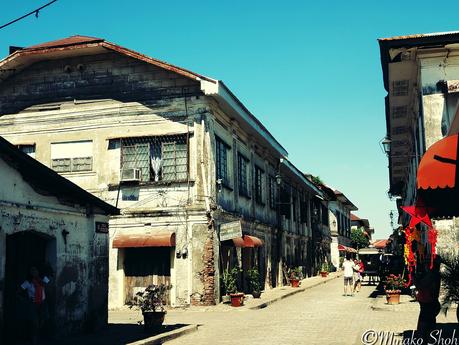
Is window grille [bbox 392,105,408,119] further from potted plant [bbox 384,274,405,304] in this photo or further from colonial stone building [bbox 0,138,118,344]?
colonial stone building [bbox 0,138,118,344]

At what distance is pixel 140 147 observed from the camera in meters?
19.2

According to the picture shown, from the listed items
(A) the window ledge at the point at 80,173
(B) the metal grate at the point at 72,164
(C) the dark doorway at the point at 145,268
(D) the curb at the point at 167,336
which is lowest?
(D) the curb at the point at 167,336

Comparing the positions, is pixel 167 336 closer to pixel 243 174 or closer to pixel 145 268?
pixel 145 268

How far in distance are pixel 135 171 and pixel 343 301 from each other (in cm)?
914

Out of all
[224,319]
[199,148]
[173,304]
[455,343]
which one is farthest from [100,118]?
[455,343]

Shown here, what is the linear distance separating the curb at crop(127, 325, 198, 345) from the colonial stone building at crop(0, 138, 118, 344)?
2088 millimetres

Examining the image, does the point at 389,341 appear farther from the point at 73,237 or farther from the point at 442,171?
the point at 73,237

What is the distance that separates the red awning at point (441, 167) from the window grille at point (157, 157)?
38.7 ft

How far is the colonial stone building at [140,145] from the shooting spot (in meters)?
18.4

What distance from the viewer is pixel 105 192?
64.1ft

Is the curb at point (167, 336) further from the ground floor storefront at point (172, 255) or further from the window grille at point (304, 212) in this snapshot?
the window grille at point (304, 212)

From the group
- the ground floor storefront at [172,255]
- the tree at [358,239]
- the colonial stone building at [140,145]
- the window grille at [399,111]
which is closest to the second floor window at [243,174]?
the colonial stone building at [140,145]

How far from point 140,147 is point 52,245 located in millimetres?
7700

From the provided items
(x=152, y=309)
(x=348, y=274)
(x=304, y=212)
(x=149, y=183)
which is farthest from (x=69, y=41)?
(x=304, y=212)
